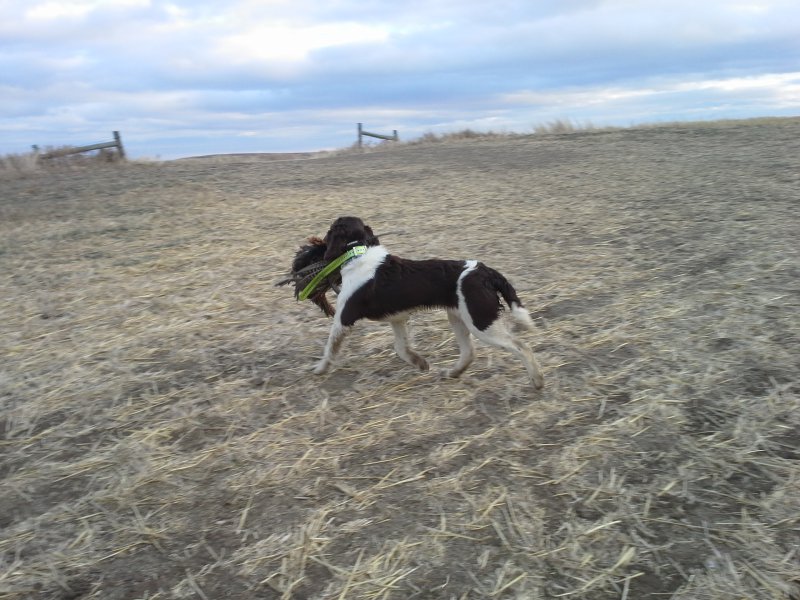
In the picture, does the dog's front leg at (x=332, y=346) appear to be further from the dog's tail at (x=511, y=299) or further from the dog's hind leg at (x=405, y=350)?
the dog's tail at (x=511, y=299)

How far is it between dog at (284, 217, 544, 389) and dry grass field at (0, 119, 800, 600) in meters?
0.29

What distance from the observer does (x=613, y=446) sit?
332 cm

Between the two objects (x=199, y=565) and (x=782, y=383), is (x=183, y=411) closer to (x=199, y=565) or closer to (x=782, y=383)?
(x=199, y=565)

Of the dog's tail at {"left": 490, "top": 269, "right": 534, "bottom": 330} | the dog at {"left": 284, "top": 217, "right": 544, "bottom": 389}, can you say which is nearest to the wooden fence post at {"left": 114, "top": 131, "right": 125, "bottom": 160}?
the dog at {"left": 284, "top": 217, "right": 544, "bottom": 389}

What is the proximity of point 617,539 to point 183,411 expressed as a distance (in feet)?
9.03

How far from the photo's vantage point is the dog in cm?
395

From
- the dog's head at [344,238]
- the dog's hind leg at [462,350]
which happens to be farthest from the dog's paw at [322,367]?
the dog's hind leg at [462,350]

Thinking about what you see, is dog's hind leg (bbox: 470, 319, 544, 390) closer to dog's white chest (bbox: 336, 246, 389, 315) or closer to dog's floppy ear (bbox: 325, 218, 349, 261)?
dog's white chest (bbox: 336, 246, 389, 315)

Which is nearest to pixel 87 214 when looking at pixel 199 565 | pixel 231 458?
pixel 231 458

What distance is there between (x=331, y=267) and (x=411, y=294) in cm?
68

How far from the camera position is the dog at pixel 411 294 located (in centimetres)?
395

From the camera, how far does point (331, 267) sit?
434cm

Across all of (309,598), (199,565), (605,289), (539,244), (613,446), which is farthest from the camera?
(539,244)

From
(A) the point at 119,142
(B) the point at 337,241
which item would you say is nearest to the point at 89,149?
(A) the point at 119,142
